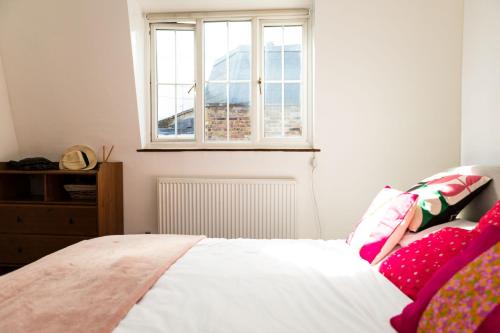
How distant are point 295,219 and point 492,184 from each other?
1.58 m

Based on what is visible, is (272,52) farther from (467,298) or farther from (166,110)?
(467,298)

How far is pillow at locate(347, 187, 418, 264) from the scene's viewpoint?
150 centimetres

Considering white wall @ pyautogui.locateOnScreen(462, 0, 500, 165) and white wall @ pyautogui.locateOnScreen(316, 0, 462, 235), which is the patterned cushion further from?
white wall @ pyautogui.locateOnScreen(316, 0, 462, 235)

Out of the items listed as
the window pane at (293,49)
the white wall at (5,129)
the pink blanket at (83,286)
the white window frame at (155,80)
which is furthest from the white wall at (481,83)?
the white wall at (5,129)

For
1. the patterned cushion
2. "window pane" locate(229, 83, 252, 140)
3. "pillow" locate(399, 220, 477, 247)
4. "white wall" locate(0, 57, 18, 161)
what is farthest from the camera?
"window pane" locate(229, 83, 252, 140)

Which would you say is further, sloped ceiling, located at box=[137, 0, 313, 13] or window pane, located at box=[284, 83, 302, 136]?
window pane, located at box=[284, 83, 302, 136]

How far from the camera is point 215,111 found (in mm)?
3209

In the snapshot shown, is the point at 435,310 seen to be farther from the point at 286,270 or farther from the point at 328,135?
the point at 328,135

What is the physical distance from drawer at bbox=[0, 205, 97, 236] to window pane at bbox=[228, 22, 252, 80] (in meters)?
1.63

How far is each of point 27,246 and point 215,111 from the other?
1880 mm

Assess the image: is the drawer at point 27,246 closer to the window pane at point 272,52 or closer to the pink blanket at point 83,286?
the pink blanket at point 83,286

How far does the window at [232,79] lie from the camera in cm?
310

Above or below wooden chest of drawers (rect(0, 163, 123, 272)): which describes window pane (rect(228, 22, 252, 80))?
above

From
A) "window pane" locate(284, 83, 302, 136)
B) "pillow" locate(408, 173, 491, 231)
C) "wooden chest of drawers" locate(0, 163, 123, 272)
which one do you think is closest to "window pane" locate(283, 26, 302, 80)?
"window pane" locate(284, 83, 302, 136)
